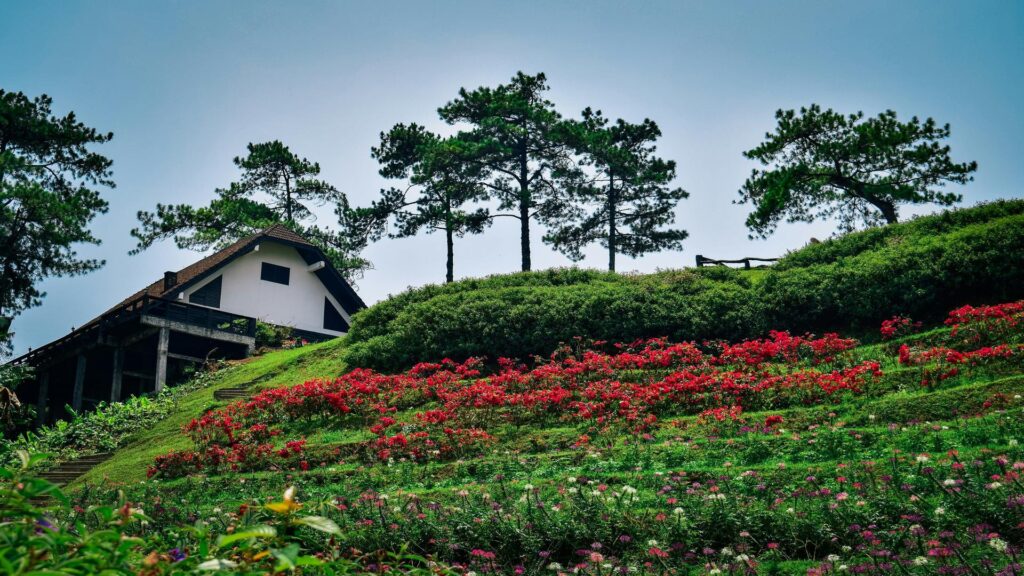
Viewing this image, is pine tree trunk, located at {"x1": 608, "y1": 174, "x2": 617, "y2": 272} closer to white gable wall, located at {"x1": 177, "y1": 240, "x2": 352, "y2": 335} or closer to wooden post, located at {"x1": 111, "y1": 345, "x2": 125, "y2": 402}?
white gable wall, located at {"x1": 177, "y1": 240, "x2": 352, "y2": 335}

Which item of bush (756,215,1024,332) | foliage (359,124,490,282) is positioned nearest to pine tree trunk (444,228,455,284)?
foliage (359,124,490,282)

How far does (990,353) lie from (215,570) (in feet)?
39.7

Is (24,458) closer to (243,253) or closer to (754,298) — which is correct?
(754,298)

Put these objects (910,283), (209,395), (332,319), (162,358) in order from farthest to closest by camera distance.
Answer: (332,319) → (162,358) → (209,395) → (910,283)

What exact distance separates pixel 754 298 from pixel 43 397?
25102mm

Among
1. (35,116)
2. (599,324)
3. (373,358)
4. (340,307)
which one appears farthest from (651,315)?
(35,116)

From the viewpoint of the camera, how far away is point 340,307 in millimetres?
34094

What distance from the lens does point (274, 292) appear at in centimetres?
3192

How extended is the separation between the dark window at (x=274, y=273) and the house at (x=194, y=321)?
0.04 meters

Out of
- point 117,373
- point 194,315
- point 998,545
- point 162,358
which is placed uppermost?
point 194,315

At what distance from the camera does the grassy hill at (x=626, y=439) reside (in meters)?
6.24

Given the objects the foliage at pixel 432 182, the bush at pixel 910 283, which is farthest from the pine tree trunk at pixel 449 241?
the bush at pixel 910 283

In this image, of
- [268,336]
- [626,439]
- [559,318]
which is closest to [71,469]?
[559,318]

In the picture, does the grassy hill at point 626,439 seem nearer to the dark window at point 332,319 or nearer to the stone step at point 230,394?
the stone step at point 230,394
